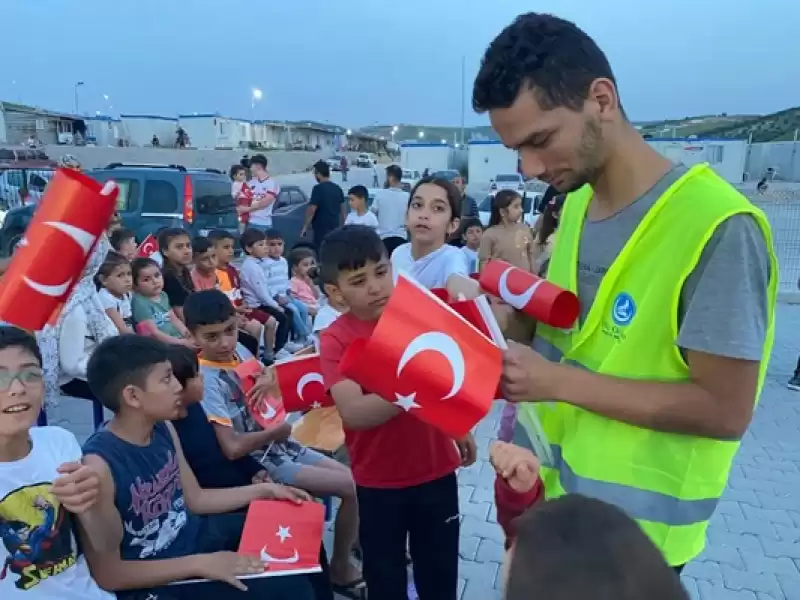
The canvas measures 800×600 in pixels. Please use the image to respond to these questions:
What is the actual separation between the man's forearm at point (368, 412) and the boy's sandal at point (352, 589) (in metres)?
1.36

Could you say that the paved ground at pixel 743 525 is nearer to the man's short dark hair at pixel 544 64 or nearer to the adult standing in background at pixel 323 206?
the man's short dark hair at pixel 544 64

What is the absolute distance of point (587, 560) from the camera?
0.83 metres

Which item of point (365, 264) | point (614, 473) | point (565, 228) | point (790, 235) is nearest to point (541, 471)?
point (614, 473)

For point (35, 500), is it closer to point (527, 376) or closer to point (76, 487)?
point (76, 487)

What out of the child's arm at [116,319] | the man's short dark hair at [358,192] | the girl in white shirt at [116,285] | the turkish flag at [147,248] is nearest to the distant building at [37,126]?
the man's short dark hair at [358,192]

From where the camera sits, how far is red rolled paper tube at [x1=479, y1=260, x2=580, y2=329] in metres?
1.39

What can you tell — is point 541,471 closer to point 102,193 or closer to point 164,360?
point 164,360

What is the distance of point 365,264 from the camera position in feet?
7.02

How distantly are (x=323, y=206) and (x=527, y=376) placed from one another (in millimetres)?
8134

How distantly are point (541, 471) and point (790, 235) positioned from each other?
10355 millimetres

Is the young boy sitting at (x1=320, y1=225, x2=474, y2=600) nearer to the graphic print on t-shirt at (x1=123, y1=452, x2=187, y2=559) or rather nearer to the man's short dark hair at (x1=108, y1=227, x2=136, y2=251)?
the graphic print on t-shirt at (x1=123, y1=452, x2=187, y2=559)

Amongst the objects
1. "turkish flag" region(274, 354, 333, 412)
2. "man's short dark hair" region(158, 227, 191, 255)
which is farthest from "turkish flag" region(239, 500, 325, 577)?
"man's short dark hair" region(158, 227, 191, 255)

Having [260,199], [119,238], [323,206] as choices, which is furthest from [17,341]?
[323,206]

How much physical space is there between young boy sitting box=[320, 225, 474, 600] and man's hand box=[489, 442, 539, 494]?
28.8 inches
